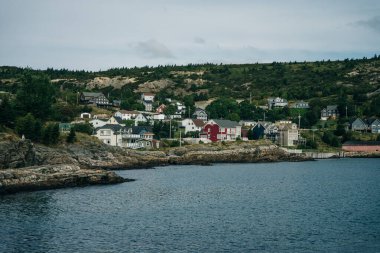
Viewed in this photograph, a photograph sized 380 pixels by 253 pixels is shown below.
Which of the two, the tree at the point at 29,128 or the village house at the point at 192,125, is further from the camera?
the village house at the point at 192,125

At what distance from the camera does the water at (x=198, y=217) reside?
35375 millimetres

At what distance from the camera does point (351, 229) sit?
40.6m

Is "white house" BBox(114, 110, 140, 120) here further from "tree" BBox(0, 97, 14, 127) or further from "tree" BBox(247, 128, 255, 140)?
"tree" BBox(0, 97, 14, 127)

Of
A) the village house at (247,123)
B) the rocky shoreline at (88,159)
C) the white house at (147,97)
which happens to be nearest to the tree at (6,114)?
the rocky shoreline at (88,159)

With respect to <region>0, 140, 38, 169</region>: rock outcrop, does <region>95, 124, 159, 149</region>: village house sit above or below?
above

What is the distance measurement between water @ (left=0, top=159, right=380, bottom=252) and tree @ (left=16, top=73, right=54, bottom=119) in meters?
31.6

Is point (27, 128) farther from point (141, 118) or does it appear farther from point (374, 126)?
point (374, 126)

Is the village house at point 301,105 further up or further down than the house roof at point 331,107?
further up

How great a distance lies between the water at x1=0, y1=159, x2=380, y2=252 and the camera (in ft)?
116

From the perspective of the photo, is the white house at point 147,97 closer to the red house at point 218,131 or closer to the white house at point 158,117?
the white house at point 158,117

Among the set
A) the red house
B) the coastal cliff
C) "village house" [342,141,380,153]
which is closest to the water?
the coastal cliff

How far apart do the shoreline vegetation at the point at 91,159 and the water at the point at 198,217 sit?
10.7 feet

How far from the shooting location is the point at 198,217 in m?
45.2

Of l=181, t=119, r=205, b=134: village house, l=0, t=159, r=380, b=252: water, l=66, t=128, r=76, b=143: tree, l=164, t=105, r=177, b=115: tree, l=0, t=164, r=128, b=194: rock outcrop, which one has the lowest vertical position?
l=0, t=159, r=380, b=252: water
